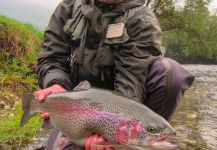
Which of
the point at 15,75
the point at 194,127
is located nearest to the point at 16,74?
the point at 15,75

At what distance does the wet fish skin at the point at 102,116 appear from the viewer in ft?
7.54

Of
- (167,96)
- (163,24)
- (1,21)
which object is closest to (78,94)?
(167,96)

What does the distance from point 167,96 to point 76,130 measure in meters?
0.79

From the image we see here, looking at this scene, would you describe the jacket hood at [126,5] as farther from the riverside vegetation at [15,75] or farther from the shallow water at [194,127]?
the riverside vegetation at [15,75]

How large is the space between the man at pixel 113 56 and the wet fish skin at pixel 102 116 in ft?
0.68

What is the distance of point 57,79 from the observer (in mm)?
3295

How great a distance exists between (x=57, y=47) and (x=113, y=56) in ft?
1.70

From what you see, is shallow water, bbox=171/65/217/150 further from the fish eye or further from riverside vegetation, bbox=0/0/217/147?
the fish eye

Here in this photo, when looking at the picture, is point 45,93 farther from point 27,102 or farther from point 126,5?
point 126,5

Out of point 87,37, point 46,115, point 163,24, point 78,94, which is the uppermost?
point 87,37

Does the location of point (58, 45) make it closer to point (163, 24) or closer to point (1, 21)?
point (1, 21)

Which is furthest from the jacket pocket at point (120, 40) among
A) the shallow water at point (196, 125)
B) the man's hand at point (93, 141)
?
the shallow water at point (196, 125)

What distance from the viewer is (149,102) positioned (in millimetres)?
3127

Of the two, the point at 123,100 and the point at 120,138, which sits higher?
the point at 123,100
